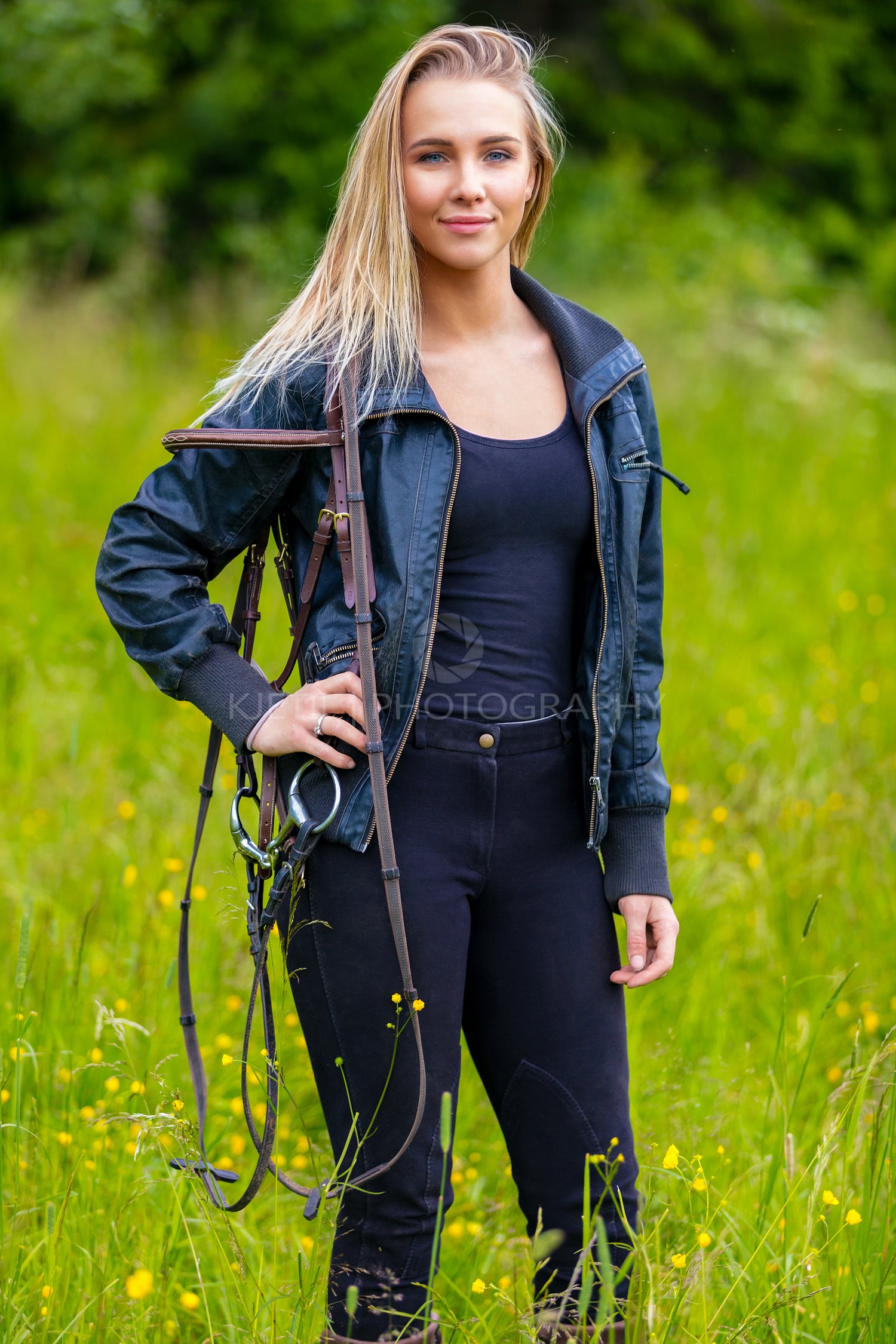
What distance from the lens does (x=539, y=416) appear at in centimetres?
177

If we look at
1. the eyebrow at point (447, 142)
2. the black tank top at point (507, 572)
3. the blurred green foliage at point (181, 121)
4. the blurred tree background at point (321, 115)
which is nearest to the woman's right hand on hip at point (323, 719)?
the black tank top at point (507, 572)

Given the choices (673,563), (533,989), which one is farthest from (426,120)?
(673,563)

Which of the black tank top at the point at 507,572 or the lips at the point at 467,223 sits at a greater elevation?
the lips at the point at 467,223

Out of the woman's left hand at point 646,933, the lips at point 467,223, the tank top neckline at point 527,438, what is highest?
the lips at point 467,223

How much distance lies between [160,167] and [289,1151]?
7.35 metres

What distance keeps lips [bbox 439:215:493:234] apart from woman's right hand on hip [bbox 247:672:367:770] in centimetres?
65

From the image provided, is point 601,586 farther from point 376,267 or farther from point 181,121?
point 181,121

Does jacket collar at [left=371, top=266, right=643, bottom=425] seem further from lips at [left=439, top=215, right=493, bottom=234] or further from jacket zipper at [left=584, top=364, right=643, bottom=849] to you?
lips at [left=439, top=215, right=493, bottom=234]

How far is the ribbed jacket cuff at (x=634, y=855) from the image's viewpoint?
1.83 meters

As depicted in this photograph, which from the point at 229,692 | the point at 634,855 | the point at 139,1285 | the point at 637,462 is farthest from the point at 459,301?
the point at 139,1285

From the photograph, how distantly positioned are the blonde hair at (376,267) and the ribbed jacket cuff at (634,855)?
→ 28.8 inches

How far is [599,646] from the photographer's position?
176cm

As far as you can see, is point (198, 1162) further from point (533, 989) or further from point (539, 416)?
point (539, 416)

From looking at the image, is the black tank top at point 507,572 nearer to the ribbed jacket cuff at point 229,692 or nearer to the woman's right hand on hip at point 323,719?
the woman's right hand on hip at point 323,719
